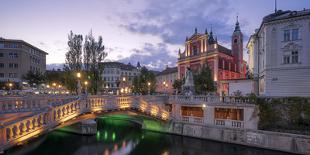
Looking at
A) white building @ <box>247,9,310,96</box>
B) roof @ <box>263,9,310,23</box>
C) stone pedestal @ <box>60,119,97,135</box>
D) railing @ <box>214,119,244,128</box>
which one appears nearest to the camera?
railing @ <box>214,119,244,128</box>

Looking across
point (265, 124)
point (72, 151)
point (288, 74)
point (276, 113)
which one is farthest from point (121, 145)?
point (288, 74)

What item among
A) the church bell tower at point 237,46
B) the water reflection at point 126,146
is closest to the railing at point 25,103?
the water reflection at point 126,146

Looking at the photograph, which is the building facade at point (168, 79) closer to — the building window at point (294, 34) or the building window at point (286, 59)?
the building window at point (286, 59)

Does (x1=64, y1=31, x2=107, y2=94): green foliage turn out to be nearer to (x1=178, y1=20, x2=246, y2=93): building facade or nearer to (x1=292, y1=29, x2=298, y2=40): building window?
(x1=292, y1=29, x2=298, y2=40): building window

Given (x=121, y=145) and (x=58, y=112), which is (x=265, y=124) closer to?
(x=121, y=145)

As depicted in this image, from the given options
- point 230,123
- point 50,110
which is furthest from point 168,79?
point 50,110

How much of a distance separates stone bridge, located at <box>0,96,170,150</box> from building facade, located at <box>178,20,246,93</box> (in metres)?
38.0

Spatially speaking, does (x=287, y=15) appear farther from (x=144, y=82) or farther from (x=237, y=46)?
(x=237, y=46)

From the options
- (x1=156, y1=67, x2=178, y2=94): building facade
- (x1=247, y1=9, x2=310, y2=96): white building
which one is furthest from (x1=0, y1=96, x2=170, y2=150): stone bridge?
(x1=156, y1=67, x2=178, y2=94): building facade

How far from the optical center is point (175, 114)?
3288cm

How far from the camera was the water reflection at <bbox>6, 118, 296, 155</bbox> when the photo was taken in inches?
960

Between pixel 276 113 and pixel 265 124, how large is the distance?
83.1 inches

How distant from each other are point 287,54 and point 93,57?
2717cm

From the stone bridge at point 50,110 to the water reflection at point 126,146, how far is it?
3.60 meters
